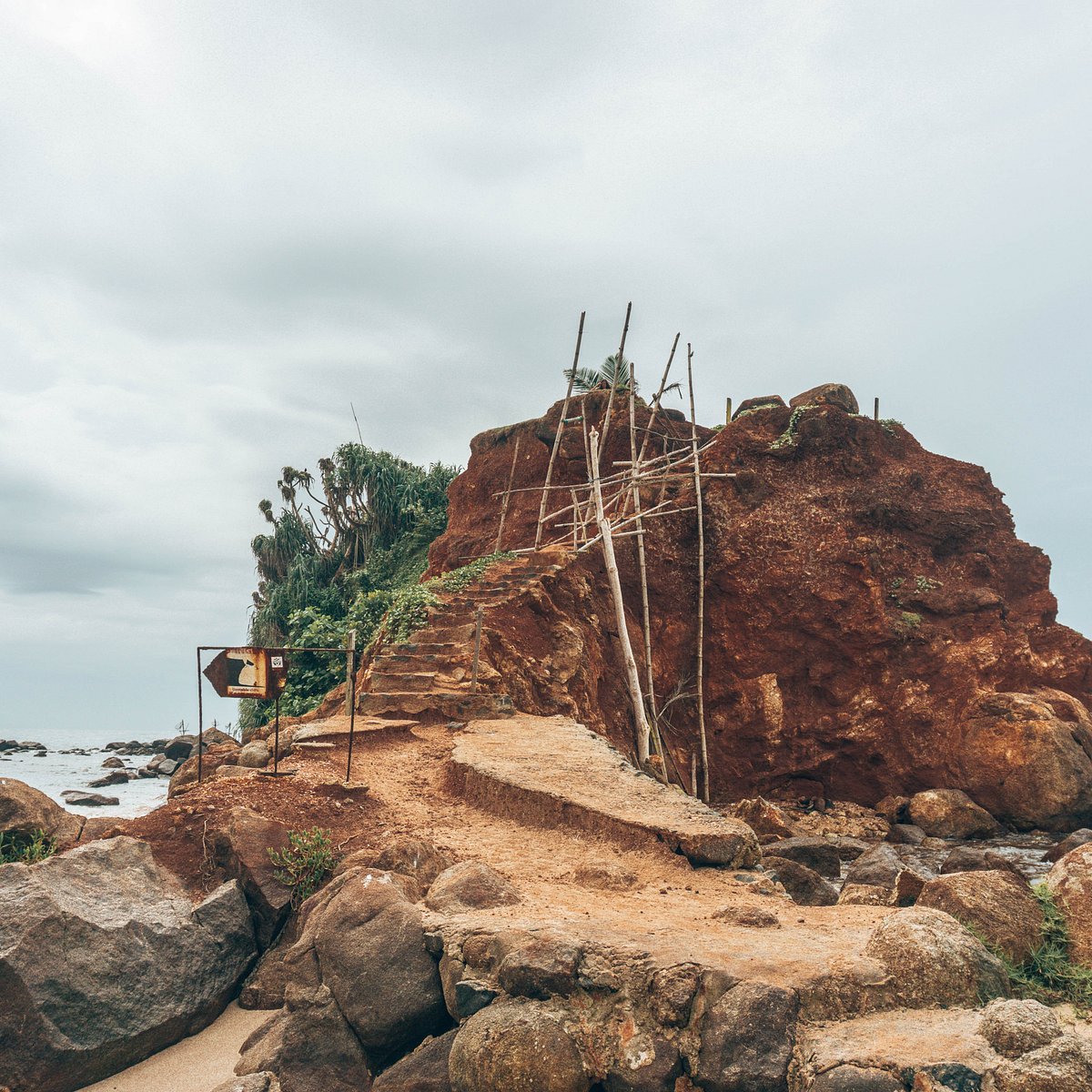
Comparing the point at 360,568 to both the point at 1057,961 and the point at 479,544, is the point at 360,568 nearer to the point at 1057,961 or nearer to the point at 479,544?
the point at 479,544

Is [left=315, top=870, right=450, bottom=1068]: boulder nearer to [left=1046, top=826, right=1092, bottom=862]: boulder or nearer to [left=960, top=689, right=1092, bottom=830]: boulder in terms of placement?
[left=1046, top=826, right=1092, bottom=862]: boulder

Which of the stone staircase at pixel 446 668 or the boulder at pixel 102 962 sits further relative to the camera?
the stone staircase at pixel 446 668

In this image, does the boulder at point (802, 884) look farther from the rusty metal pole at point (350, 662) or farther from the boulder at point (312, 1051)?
the rusty metal pole at point (350, 662)

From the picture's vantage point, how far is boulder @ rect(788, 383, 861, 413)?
1950 cm

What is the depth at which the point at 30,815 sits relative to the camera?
607 cm

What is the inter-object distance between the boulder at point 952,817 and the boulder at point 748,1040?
39.0 feet

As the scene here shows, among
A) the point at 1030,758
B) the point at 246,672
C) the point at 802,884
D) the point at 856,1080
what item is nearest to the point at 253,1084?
the point at 856,1080

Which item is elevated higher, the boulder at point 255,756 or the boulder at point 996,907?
the boulder at point 255,756

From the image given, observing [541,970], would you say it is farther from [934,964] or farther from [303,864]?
[303,864]

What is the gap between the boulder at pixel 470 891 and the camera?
4.47 metres

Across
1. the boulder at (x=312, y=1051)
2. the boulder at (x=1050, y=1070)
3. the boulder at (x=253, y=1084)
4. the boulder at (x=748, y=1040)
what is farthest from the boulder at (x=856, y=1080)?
the boulder at (x=253, y=1084)

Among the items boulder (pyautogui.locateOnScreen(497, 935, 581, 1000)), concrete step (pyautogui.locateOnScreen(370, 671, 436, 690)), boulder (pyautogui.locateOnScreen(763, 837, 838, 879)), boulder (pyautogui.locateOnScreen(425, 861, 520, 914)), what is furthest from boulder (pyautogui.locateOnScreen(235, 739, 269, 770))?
boulder (pyautogui.locateOnScreen(763, 837, 838, 879))

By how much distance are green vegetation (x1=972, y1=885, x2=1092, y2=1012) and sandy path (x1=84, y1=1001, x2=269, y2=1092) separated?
3.82 meters

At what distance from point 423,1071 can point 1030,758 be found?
46.5 ft
